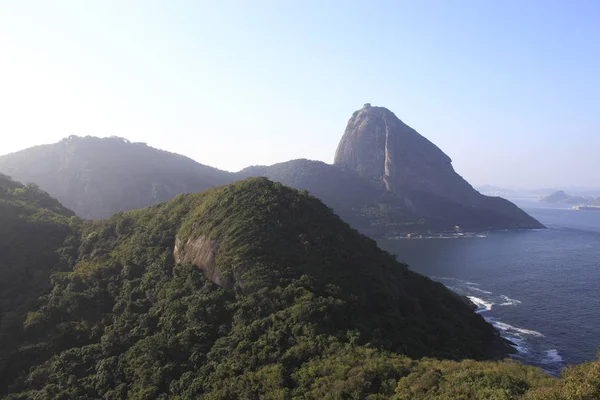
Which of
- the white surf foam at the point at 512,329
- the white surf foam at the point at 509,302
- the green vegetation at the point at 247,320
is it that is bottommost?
the white surf foam at the point at 512,329

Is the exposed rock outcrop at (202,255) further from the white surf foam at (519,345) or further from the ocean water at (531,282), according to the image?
the white surf foam at (519,345)

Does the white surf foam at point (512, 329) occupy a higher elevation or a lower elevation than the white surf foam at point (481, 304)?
lower

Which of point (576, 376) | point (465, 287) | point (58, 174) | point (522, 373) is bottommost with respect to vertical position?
point (465, 287)

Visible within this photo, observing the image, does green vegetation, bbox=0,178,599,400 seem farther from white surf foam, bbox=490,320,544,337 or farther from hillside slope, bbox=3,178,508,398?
white surf foam, bbox=490,320,544,337

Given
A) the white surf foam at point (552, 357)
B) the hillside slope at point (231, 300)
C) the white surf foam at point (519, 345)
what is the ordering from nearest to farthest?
the hillside slope at point (231, 300), the white surf foam at point (552, 357), the white surf foam at point (519, 345)

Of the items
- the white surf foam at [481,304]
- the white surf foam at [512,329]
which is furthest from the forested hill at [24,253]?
the white surf foam at [481,304]

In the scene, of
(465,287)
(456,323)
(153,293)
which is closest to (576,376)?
(456,323)

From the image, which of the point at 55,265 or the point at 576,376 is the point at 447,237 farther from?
the point at 576,376
